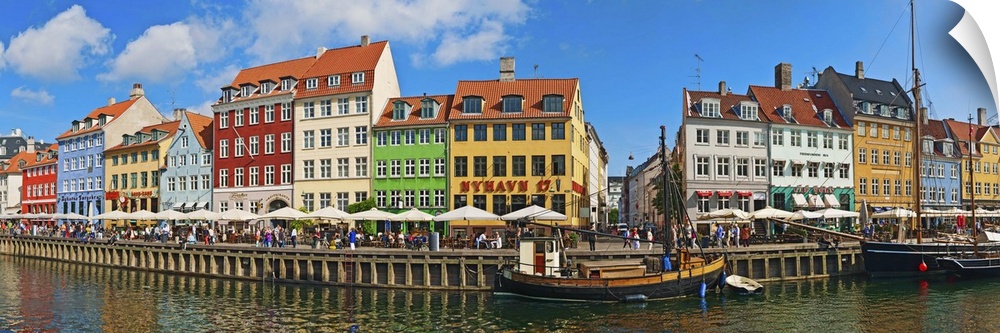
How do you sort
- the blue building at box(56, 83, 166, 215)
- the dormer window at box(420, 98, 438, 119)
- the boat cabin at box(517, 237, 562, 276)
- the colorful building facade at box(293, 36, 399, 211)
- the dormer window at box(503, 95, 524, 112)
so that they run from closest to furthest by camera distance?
the boat cabin at box(517, 237, 562, 276) < the dormer window at box(503, 95, 524, 112) < the dormer window at box(420, 98, 438, 119) < the colorful building facade at box(293, 36, 399, 211) < the blue building at box(56, 83, 166, 215)

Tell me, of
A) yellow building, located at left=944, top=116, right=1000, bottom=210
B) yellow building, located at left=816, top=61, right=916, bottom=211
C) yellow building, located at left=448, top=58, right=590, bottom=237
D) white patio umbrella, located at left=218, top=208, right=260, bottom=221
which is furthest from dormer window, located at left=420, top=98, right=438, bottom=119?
yellow building, located at left=944, top=116, right=1000, bottom=210

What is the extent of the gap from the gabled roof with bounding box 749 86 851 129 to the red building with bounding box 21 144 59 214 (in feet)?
259

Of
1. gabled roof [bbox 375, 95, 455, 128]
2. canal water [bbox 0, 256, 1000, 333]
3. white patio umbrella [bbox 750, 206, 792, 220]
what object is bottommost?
canal water [bbox 0, 256, 1000, 333]

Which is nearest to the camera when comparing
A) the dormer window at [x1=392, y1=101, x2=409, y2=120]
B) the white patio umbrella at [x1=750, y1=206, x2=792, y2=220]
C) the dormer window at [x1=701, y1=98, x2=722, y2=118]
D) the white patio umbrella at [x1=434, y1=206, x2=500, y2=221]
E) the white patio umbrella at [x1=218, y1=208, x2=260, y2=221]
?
the white patio umbrella at [x1=434, y1=206, x2=500, y2=221]

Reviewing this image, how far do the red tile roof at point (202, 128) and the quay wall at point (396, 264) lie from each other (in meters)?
21.4

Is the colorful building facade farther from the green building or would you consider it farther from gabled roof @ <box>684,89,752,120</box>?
gabled roof @ <box>684,89,752,120</box>

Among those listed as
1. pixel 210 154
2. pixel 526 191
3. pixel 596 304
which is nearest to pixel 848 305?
pixel 596 304

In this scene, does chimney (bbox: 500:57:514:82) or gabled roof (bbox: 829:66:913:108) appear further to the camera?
gabled roof (bbox: 829:66:913:108)

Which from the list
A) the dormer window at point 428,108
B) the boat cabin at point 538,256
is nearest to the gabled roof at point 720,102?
the dormer window at point 428,108

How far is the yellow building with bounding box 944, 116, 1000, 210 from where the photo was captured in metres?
77.1

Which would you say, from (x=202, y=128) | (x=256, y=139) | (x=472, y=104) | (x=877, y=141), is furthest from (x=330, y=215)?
(x=877, y=141)

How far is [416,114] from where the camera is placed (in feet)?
205

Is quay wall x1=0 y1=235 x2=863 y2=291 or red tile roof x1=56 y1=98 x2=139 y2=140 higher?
red tile roof x1=56 y1=98 x2=139 y2=140

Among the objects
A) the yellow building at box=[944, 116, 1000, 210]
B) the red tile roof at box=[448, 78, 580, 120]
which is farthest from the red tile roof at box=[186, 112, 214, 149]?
the yellow building at box=[944, 116, 1000, 210]
